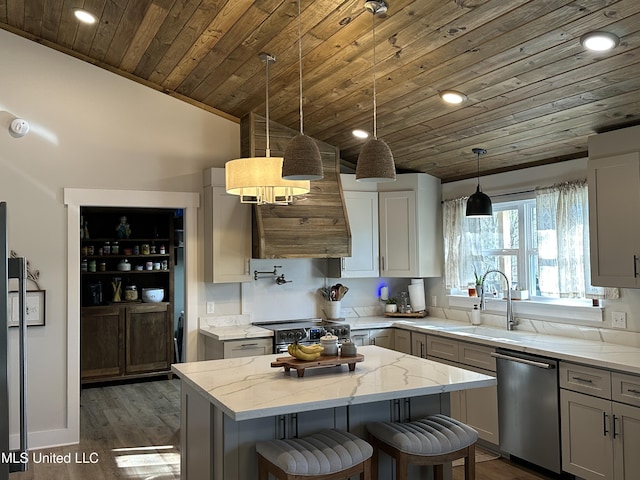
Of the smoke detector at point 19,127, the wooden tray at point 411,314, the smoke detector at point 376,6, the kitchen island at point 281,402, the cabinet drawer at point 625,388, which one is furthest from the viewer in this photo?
the wooden tray at point 411,314

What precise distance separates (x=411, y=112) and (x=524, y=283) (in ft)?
5.71

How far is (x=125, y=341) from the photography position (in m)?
6.78

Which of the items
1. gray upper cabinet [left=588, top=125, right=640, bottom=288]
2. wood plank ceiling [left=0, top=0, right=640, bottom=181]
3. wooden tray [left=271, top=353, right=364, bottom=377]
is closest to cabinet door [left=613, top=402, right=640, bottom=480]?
gray upper cabinet [left=588, top=125, right=640, bottom=288]

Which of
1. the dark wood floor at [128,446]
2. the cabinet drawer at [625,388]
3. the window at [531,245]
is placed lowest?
the dark wood floor at [128,446]

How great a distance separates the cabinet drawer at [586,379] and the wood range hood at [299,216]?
2252 mm

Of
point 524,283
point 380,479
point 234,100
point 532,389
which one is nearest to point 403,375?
point 380,479

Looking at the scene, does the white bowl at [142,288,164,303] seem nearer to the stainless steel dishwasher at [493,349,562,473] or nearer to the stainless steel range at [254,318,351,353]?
the stainless steel range at [254,318,351,353]

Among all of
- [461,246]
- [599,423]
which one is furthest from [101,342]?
[599,423]

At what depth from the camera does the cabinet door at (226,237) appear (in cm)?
510

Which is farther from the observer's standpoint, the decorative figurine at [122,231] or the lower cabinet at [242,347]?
the decorative figurine at [122,231]

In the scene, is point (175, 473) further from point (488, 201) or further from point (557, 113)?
point (557, 113)

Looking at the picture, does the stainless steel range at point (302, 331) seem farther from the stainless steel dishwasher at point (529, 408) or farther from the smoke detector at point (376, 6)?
the smoke detector at point (376, 6)

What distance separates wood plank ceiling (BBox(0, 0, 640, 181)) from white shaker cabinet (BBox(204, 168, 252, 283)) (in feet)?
2.47

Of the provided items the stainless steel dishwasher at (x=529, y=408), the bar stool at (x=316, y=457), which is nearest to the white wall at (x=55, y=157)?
the bar stool at (x=316, y=457)
